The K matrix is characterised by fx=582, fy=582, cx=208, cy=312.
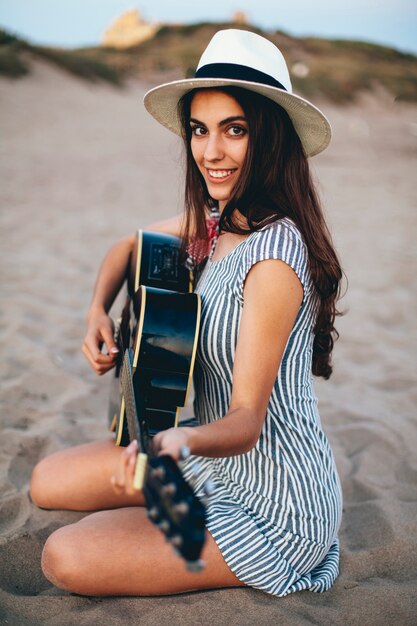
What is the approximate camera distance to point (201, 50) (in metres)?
26.8

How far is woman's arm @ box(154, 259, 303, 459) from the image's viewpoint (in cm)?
156

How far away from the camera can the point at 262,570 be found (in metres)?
1.86

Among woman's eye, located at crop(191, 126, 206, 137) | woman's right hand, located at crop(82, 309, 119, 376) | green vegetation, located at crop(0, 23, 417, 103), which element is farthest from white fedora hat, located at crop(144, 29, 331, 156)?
green vegetation, located at crop(0, 23, 417, 103)

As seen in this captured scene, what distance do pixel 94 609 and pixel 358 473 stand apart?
4.99 ft

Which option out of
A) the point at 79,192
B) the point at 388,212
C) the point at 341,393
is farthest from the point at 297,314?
the point at 388,212

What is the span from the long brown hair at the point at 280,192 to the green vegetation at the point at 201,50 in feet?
30.1

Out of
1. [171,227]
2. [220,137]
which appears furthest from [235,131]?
[171,227]

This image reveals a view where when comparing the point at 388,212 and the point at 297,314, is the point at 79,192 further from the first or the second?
the point at 297,314

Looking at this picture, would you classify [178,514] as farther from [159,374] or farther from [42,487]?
[42,487]

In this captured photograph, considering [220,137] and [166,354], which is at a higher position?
[220,137]

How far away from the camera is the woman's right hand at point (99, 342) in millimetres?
2443

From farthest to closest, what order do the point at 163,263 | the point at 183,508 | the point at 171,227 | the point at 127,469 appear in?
the point at 171,227 < the point at 163,263 < the point at 127,469 < the point at 183,508

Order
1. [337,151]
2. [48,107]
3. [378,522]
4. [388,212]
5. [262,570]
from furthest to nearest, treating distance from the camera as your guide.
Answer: [337,151] < [48,107] < [388,212] < [378,522] < [262,570]

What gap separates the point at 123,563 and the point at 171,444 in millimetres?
778
